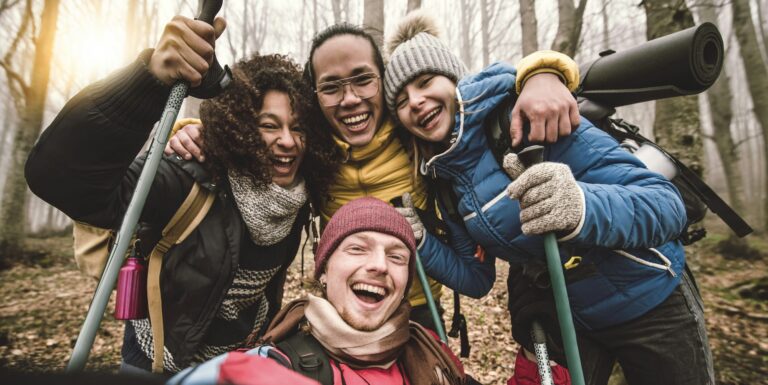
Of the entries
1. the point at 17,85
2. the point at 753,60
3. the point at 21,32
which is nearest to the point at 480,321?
the point at 753,60

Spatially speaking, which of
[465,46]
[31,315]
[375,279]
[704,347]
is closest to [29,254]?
[31,315]

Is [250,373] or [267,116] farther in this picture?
[267,116]

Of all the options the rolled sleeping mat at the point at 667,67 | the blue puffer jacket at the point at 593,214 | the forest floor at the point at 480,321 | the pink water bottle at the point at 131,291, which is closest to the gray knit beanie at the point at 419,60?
the blue puffer jacket at the point at 593,214

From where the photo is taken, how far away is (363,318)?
1961mm

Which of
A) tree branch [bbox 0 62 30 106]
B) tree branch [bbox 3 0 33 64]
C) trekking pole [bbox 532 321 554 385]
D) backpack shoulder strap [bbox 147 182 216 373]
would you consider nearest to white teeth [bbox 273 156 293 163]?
backpack shoulder strap [bbox 147 182 216 373]

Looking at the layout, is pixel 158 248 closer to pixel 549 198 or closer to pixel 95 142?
pixel 95 142

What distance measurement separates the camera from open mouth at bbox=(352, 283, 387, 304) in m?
2.06

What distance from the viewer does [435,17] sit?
296 cm

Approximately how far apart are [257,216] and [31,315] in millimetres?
7448

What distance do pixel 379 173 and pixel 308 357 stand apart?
1426 millimetres

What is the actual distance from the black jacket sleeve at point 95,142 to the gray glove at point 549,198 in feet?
5.79

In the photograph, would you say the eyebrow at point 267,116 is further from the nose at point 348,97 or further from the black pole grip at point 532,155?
the black pole grip at point 532,155

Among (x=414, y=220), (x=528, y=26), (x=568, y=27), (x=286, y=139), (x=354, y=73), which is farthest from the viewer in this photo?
(x=528, y=26)

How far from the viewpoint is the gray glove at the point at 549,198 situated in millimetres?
1615
